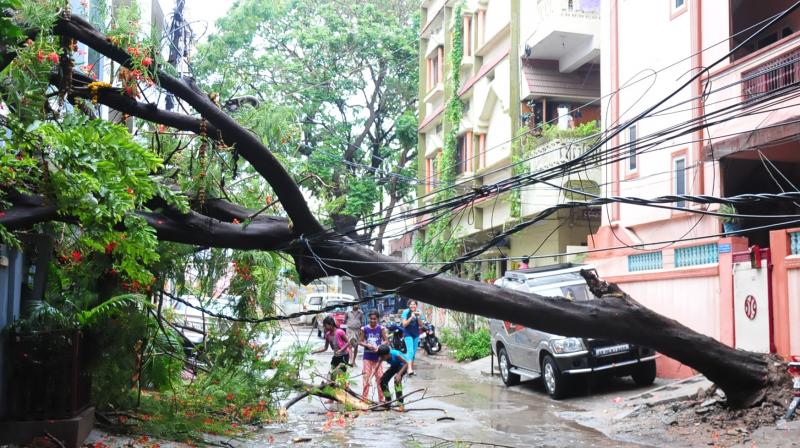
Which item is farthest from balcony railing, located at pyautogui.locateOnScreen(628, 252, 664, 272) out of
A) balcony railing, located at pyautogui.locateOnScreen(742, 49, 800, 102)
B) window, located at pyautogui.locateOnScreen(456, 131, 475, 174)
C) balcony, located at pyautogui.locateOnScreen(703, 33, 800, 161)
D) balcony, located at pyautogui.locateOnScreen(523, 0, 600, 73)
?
window, located at pyautogui.locateOnScreen(456, 131, 475, 174)

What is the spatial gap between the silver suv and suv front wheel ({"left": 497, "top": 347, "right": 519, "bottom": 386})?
24mm

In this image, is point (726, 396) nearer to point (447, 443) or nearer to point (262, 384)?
point (447, 443)

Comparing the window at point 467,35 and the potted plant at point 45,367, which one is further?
the window at point 467,35

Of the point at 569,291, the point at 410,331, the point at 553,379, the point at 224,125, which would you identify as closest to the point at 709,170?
the point at 569,291

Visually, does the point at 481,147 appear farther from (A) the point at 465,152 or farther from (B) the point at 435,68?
(B) the point at 435,68

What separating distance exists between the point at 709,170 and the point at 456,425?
794 cm

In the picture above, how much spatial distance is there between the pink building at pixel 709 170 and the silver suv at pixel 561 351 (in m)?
1.40

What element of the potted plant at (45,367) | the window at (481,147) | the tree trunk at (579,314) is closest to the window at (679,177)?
the tree trunk at (579,314)

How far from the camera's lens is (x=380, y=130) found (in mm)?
40844

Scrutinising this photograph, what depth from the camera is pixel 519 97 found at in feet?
83.6

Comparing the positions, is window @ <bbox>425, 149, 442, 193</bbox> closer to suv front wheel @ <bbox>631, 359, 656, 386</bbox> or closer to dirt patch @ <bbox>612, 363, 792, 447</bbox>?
suv front wheel @ <bbox>631, 359, 656, 386</bbox>

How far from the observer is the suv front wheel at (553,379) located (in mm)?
16672

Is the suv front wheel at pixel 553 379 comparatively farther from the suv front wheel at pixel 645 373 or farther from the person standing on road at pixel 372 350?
the person standing on road at pixel 372 350

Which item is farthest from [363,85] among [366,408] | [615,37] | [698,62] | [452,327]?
[366,408]
